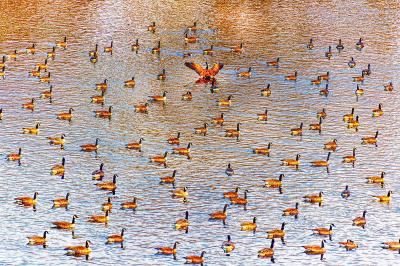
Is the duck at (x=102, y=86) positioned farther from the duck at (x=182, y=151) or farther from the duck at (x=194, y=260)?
the duck at (x=194, y=260)

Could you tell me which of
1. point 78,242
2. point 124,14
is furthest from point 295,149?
point 124,14

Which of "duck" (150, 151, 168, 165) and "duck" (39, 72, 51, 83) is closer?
"duck" (150, 151, 168, 165)

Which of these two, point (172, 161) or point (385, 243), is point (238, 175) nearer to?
point (172, 161)

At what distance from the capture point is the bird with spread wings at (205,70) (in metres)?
94.3

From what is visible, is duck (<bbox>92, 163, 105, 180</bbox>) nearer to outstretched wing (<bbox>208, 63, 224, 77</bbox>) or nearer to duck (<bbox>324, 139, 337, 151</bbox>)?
duck (<bbox>324, 139, 337, 151</bbox>)

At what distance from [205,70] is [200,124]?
29.8 feet

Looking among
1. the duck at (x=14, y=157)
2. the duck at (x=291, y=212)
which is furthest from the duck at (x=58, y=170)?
the duck at (x=291, y=212)

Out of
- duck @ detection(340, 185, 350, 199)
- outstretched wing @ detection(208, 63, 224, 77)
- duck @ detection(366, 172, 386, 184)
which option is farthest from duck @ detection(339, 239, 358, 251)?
outstretched wing @ detection(208, 63, 224, 77)

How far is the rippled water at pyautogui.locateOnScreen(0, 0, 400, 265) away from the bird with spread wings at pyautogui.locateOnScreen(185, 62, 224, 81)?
0.95 meters

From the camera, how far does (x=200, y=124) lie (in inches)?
3383

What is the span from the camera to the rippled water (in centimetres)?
6844

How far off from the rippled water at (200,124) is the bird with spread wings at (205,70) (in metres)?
0.95

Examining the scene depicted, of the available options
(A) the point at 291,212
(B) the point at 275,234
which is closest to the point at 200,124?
(A) the point at 291,212

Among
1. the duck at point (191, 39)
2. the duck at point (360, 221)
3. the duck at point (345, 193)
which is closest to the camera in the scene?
the duck at point (360, 221)
